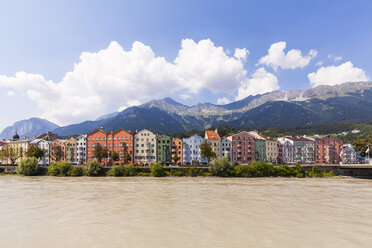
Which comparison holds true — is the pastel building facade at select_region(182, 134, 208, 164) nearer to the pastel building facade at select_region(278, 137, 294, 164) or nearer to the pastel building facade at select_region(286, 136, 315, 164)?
the pastel building facade at select_region(278, 137, 294, 164)

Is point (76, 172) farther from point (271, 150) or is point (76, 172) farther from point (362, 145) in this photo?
point (362, 145)

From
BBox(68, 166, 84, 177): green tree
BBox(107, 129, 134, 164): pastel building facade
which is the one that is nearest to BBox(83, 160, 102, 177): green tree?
BBox(68, 166, 84, 177): green tree

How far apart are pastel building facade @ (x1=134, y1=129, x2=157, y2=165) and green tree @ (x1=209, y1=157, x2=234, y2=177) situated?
114 ft

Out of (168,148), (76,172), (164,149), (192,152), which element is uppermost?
(168,148)

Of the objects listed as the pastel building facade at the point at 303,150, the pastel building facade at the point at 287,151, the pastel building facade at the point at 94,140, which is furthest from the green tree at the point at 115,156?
the pastel building facade at the point at 303,150

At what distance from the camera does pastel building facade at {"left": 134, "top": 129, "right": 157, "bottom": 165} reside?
102 m

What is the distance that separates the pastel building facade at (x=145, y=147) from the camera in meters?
102

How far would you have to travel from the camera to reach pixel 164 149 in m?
104

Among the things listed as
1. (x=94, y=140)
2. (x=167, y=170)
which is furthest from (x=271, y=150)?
(x=94, y=140)

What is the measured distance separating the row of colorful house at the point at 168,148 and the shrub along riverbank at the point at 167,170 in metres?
18.7

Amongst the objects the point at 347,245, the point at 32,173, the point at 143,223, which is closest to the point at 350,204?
the point at 347,245

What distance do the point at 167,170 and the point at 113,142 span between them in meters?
37.3

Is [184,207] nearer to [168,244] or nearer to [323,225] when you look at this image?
[168,244]

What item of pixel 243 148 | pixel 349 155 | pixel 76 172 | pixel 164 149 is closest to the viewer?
pixel 76 172
